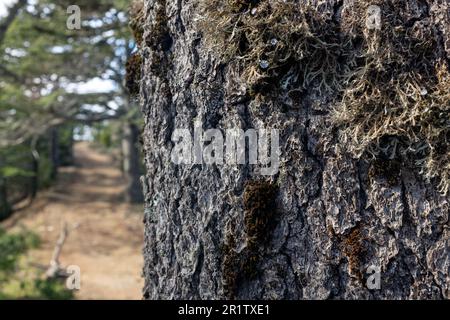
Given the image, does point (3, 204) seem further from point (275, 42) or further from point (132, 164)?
point (275, 42)

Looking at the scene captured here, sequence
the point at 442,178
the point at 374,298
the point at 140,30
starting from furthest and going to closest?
the point at 140,30, the point at 374,298, the point at 442,178

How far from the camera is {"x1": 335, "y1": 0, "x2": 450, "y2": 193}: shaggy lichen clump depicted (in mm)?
1693

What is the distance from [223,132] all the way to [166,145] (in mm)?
319

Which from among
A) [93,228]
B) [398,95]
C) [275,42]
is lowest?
[93,228]

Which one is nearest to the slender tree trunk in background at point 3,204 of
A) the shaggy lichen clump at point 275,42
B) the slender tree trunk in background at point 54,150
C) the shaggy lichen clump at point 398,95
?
the slender tree trunk in background at point 54,150

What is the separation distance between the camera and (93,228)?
13109 mm

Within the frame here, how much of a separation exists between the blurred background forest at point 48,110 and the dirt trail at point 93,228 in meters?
0.06

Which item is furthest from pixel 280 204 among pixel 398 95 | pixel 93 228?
pixel 93 228

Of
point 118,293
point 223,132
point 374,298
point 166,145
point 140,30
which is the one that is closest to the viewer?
point 374,298

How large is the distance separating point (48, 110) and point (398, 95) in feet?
36.1

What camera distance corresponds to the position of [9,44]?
1001 cm

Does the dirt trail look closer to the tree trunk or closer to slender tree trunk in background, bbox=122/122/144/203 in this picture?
slender tree trunk in background, bbox=122/122/144/203

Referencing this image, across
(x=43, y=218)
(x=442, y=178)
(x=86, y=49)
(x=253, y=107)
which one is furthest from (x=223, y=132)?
(x=43, y=218)
